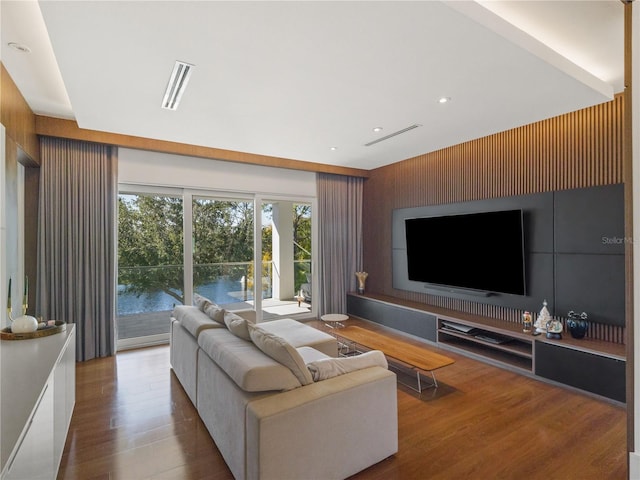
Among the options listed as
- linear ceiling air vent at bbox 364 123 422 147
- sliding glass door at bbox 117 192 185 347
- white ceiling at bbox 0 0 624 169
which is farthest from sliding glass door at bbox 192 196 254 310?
linear ceiling air vent at bbox 364 123 422 147

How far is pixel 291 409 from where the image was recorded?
1.75 metres

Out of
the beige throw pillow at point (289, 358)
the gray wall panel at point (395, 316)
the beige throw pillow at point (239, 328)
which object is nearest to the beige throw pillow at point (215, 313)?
the beige throw pillow at point (239, 328)

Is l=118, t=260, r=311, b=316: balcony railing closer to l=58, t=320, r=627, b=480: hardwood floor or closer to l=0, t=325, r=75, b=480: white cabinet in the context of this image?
l=58, t=320, r=627, b=480: hardwood floor

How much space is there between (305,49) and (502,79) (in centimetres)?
156

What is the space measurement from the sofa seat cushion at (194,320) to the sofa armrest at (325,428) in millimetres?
1161

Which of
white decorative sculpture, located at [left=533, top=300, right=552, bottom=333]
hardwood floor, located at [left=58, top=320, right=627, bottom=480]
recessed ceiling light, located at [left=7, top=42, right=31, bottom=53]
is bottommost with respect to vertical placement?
hardwood floor, located at [left=58, top=320, right=627, bottom=480]

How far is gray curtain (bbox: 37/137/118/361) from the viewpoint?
150 inches

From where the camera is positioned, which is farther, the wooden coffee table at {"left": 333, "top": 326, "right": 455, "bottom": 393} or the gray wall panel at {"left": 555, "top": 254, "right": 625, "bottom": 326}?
the gray wall panel at {"left": 555, "top": 254, "right": 625, "bottom": 326}

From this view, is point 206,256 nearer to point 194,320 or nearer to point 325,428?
point 194,320

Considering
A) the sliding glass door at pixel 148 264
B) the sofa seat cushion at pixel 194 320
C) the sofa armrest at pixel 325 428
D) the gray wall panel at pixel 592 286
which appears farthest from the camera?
the sliding glass door at pixel 148 264

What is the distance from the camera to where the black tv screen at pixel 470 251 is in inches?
153

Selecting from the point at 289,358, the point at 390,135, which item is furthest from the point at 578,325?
the point at 289,358

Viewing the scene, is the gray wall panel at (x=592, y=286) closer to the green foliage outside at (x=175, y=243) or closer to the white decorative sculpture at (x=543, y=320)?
the white decorative sculpture at (x=543, y=320)

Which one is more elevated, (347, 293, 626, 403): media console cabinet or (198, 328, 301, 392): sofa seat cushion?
(198, 328, 301, 392): sofa seat cushion
